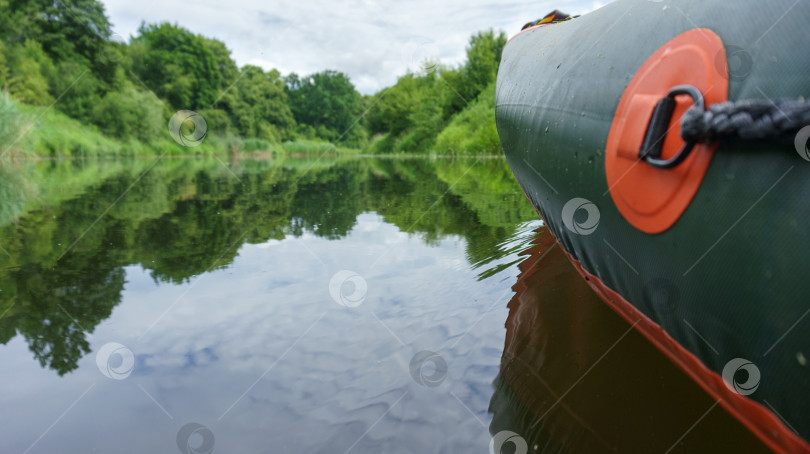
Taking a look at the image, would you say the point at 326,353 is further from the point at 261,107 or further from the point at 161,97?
the point at 261,107

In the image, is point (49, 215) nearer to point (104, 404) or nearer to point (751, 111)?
point (104, 404)

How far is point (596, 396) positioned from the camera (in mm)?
1417

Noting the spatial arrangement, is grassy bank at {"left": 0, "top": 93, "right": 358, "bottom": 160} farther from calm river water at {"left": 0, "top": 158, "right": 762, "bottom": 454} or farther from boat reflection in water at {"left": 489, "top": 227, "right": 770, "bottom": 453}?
boat reflection in water at {"left": 489, "top": 227, "right": 770, "bottom": 453}

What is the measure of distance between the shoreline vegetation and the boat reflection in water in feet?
44.6

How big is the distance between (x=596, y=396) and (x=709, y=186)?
74 centimetres

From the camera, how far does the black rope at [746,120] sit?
0.82 meters

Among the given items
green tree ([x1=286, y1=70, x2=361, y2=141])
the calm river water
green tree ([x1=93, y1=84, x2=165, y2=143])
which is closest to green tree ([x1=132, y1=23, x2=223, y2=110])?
green tree ([x1=93, y1=84, x2=165, y2=143])

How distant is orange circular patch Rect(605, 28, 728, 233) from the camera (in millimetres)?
1040

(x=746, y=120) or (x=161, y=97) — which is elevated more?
(x=746, y=120)

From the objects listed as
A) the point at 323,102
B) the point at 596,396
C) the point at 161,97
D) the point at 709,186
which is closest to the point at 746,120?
the point at 709,186

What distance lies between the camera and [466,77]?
2584cm

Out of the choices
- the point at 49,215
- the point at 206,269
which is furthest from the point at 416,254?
the point at 49,215

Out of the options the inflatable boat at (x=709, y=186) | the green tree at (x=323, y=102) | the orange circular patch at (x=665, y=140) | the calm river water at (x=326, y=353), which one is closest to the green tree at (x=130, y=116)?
the calm river water at (x=326, y=353)

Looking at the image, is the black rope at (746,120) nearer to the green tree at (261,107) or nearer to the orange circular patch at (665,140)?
the orange circular patch at (665,140)
